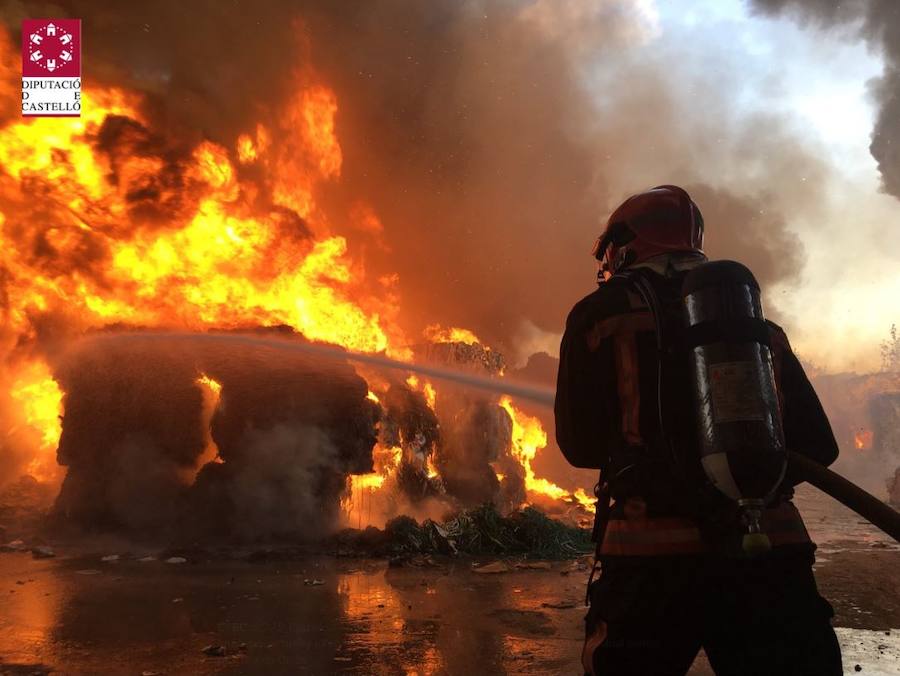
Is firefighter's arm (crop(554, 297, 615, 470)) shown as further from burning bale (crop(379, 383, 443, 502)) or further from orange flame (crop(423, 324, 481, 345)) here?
orange flame (crop(423, 324, 481, 345))

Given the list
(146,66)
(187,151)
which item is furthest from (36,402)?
(146,66)

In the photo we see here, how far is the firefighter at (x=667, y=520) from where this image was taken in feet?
5.63

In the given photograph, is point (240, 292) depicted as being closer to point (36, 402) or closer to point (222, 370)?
point (222, 370)

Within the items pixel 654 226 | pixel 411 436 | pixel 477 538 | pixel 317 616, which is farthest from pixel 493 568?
pixel 654 226

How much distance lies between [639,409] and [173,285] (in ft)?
43.2

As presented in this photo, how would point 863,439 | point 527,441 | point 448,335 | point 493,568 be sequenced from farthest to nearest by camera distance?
point 863,439 → point 527,441 → point 448,335 → point 493,568

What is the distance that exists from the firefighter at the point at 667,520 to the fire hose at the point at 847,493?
0.19ft

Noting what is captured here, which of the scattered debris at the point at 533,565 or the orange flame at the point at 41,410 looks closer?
the scattered debris at the point at 533,565

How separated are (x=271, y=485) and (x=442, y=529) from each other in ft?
10.8

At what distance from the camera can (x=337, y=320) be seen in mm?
14969

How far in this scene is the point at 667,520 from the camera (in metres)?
1.78

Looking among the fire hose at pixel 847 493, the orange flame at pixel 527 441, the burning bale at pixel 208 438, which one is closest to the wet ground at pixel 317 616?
the burning bale at pixel 208 438

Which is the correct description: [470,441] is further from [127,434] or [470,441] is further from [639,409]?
[639,409]

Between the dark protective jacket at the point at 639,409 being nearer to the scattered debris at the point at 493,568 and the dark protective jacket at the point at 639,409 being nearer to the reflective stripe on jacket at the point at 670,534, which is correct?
the reflective stripe on jacket at the point at 670,534
